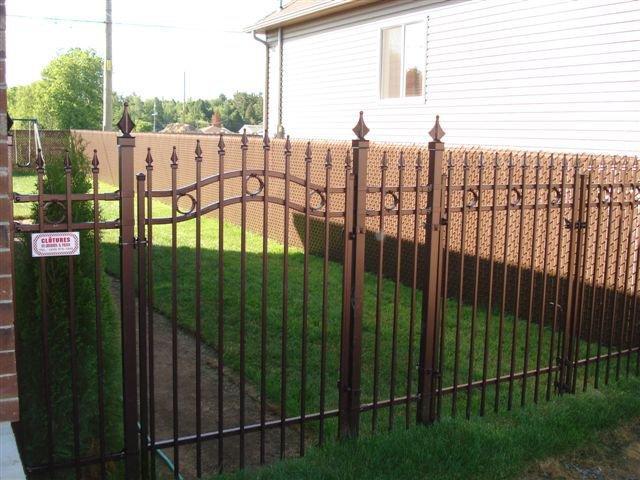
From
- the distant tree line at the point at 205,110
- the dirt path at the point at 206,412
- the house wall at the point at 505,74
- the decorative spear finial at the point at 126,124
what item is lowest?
the dirt path at the point at 206,412

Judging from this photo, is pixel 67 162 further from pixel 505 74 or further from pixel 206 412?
pixel 505 74

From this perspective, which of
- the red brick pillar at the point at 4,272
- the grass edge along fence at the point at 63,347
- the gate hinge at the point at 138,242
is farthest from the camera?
the gate hinge at the point at 138,242

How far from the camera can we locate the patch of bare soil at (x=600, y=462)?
4.03 m

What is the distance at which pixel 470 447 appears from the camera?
403 centimetres

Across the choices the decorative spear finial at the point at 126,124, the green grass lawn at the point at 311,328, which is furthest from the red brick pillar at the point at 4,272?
the green grass lawn at the point at 311,328

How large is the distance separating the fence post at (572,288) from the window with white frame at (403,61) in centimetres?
644

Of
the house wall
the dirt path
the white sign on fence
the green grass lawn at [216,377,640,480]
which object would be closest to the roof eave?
the house wall

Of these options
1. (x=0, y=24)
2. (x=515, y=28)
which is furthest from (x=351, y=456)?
(x=515, y=28)

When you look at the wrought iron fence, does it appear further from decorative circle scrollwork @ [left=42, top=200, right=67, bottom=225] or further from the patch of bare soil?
the patch of bare soil

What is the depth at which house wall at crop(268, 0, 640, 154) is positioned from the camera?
7.94 meters

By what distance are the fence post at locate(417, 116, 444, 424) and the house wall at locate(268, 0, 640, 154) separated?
4259 mm

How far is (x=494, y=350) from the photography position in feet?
21.5

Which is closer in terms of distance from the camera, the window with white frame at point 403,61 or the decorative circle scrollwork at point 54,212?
the decorative circle scrollwork at point 54,212

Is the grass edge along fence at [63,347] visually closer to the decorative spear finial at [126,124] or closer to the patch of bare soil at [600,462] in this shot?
the decorative spear finial at [126,124]
